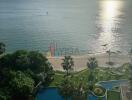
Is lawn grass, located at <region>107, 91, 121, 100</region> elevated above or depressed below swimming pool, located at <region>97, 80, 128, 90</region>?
below

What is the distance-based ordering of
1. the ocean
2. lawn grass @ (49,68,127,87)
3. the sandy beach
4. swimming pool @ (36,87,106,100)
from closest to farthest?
1. swimming pool @ (36,87,106,100)
2. lawn grass @ (49,68,127,87)
3. the sandy beach
4. the ocean

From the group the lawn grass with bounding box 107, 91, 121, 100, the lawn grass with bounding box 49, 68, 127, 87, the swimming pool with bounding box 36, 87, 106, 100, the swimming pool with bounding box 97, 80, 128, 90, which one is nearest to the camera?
the lawn grass with bounding box 107, 91, 121, 100

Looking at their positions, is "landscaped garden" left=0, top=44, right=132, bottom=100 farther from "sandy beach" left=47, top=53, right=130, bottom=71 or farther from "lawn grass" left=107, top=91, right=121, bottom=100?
"sandy beach" left=47, top=53, right=130, bottom=71

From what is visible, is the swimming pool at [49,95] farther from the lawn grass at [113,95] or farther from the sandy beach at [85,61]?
the sandy beach at [85,61]

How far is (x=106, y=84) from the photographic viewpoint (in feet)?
200

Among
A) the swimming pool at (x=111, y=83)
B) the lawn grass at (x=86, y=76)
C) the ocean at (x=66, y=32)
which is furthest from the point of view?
the ocean at (x=66, y=32)

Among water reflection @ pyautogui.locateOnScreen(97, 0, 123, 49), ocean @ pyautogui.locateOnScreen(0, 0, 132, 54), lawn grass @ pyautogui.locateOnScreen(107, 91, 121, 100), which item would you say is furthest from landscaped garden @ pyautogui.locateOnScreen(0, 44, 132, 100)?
water reflection @ pyautogui.locateOnScreen(97, 0, 123, 49)

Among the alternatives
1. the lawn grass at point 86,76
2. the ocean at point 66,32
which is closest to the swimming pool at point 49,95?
the lawn grass at point 86,76

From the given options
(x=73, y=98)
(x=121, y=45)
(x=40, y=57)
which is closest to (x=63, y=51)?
(x=121, y=45)

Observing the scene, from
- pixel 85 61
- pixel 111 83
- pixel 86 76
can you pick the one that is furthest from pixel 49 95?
pixel 85 61

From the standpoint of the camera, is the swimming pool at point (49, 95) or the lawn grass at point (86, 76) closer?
the swimming pool at point (49, 95)

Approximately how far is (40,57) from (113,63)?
69.4 feet

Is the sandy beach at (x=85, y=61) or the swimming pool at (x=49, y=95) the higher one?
the sandy beach at (x=85, y=61)

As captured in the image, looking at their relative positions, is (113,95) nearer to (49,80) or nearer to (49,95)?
(49,95)
